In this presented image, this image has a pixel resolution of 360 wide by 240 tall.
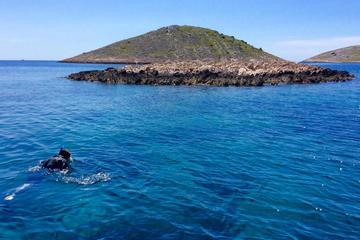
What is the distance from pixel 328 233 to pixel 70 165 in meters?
18.1

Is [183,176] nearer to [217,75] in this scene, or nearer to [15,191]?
[15,191]

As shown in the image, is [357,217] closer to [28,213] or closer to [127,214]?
[127,214]

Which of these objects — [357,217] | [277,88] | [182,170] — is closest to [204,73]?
[277,88]

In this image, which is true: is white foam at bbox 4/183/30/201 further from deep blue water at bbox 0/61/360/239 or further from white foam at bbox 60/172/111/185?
white foam at bbox 60/172/111/185

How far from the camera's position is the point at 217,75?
93.1 m

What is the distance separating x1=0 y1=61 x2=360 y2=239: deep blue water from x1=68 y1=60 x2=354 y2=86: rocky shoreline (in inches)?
1598

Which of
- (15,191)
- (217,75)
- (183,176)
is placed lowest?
(15,191)

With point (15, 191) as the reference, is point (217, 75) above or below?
above

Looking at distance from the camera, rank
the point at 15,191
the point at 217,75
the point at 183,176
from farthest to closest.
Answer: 1. the point at 217,75
2. the point at 183,176
3. the point at 15,191

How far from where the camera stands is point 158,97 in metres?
66.6

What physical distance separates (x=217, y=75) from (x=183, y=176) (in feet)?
231

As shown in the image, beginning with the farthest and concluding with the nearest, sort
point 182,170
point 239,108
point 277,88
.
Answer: point 277,88
point 239,108
point 182,170

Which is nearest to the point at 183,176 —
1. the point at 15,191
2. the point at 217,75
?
the point at 15,191

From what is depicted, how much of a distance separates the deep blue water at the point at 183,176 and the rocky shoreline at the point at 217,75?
40586mm
